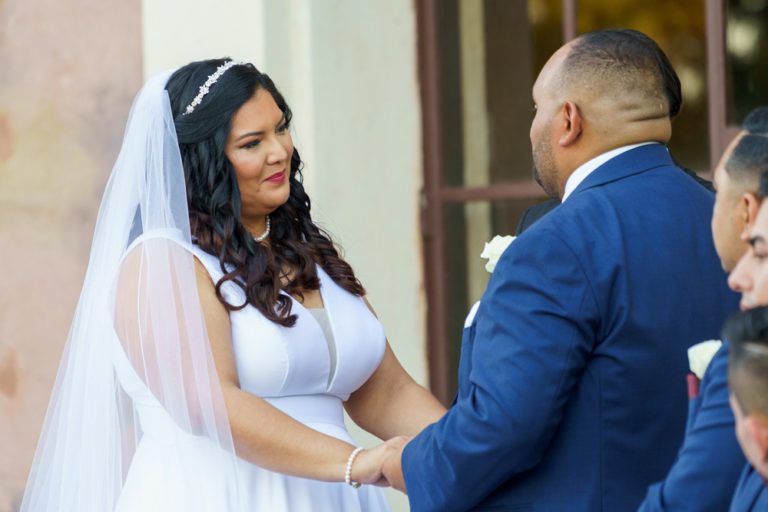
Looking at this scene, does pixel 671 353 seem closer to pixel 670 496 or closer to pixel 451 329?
pixel 670 496

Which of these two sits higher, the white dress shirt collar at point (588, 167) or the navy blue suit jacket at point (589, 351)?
the white dress shirt collar at point (588, 167)

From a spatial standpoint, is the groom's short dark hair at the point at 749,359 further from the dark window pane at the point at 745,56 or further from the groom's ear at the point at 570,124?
the dark window pane at the point at 745,56

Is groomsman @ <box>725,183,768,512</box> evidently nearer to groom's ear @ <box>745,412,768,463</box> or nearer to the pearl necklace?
groom's ear @ <box>745,412,768,463</box>

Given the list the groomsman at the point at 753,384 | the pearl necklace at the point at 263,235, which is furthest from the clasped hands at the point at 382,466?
the groomsman at the point at 753,384

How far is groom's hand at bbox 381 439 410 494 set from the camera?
229 cm

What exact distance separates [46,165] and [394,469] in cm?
256

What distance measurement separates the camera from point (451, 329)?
12.8 feet

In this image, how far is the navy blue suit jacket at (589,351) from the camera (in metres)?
1.89

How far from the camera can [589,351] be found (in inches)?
75.2

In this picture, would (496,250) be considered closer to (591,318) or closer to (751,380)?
(591,318)

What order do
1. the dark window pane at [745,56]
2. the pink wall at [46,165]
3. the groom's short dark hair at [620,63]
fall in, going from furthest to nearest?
the pink wall at [46,165]
the dark window pane at [745,56]
the groom's short dark hair at [620,63]

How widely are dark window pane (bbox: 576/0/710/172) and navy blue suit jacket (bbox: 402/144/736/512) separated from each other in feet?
4.24

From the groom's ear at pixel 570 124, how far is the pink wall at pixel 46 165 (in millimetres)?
2467

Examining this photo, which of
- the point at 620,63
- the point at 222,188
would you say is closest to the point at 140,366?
the point at 222,188
